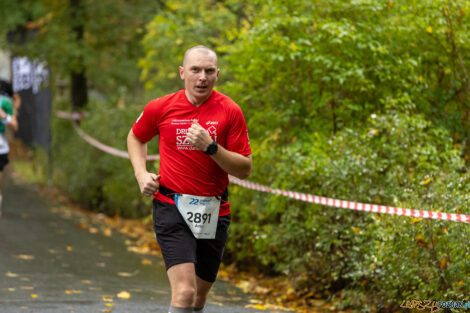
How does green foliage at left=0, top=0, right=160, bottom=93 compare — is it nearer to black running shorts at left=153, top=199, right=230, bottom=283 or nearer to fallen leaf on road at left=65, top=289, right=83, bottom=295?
fallen leaf on road at left=65, top=289, right=83, bottom=295

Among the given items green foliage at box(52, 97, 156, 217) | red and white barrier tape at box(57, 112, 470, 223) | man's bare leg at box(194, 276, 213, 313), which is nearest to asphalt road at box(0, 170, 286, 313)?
red and white barrier tape at box(57, 112, 470, 223)

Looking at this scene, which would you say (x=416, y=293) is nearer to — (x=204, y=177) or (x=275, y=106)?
(x=204, y=177)

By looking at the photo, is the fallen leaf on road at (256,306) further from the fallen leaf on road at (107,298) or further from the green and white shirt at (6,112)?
the green and white shirt at (6,112)

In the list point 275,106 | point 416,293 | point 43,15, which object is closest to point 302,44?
point 275,106

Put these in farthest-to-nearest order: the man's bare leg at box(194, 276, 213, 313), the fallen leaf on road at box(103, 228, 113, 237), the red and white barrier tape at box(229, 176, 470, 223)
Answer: the fallen leaf on road at box(103, 228, 113, 237), the red and white barrier tape at box(229, 176, 470, 223), the man's bare leg at box(194, 276, 213, 313)

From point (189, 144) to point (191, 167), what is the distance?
14 cm

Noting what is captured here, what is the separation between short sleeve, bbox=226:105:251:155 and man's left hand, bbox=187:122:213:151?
1.33 feet

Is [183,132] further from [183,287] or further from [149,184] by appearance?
[183,287]

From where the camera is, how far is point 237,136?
479 centimetres

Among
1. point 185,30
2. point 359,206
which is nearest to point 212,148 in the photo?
point 359,206

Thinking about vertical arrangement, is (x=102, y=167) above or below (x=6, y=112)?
below

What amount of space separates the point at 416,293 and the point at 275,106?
3.88 metres

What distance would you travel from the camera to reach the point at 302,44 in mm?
9195

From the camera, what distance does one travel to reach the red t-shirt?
15.6ft
